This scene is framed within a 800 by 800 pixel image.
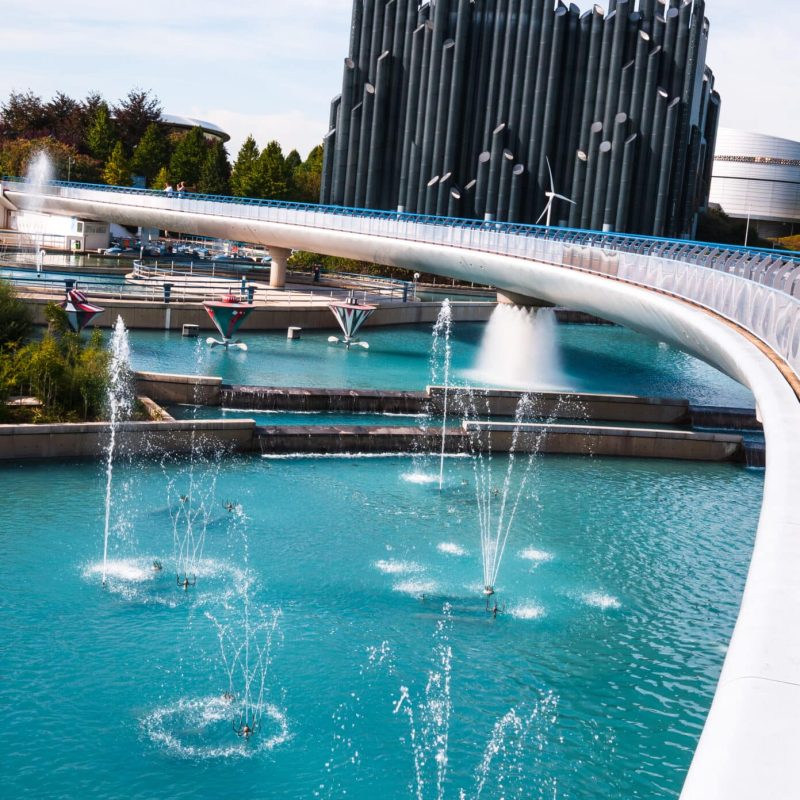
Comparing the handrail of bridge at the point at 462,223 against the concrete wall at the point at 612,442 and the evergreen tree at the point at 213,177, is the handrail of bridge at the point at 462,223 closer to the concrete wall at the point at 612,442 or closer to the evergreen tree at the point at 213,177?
the concrete wall at the point at 612,442

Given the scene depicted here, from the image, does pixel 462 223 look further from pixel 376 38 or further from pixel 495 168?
pixel 376 38

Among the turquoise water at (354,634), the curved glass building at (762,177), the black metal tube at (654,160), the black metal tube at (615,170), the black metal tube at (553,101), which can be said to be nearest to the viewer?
the turquoise water at (354,634)

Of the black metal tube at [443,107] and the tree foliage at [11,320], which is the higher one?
the black metal tube at [443,107]

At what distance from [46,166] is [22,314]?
54592 mm

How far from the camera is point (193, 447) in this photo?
21.6 m

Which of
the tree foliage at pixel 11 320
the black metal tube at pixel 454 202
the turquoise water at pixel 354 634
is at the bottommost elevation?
the turquoise water at pixel 354 634

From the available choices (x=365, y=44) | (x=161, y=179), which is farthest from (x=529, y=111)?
(x=161, y=179)

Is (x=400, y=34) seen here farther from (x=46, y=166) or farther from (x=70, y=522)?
(x=70, y=522)

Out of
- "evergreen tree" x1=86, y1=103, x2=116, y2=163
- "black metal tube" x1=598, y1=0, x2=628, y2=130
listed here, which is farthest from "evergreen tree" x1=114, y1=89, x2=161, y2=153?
"black metal tube" x1=598, y1=0, x2=628, y2=130

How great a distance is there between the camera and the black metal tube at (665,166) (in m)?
59.9

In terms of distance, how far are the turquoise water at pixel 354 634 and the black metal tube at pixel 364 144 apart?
167 feet

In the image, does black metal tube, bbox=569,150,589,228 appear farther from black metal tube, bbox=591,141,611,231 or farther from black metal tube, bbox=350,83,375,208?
black metal tube, bbox=350,83,375,208

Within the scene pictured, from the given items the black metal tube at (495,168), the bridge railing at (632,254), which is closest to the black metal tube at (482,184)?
the black metal tube at (495,168)

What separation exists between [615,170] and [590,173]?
62.9 inches
